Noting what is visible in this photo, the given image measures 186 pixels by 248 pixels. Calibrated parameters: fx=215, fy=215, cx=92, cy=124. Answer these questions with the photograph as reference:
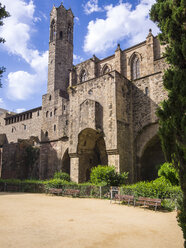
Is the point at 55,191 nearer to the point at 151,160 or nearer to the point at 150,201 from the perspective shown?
the point at 150,201

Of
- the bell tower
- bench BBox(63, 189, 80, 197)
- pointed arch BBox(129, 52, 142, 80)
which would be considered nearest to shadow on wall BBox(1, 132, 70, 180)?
the bell tower

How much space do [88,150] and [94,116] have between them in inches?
157

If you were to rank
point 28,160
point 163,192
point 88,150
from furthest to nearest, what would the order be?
point 28,160, point 88,150, point 163,192

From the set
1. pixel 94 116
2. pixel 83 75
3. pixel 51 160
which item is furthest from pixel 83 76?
pixel 94 116

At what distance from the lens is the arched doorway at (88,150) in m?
19.8

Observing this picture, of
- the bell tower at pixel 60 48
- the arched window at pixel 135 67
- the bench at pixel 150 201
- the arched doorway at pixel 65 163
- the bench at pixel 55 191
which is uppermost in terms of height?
the bell tower at pixel 60 48

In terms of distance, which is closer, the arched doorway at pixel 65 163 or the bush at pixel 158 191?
the bush at pixel 158 191

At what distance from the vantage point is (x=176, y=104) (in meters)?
5.94

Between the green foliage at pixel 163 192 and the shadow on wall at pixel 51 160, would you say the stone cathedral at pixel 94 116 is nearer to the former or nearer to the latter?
the shadow on wall at pixel 51 160

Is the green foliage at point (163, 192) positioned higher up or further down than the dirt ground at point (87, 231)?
higher up

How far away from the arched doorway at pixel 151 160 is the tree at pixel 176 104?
40.6 feet

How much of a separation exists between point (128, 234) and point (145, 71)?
821 inches

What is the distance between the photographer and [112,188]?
1341cm

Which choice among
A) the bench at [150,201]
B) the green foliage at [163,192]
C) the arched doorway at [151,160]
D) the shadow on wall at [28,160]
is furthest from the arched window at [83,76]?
the bench at [150,201]
